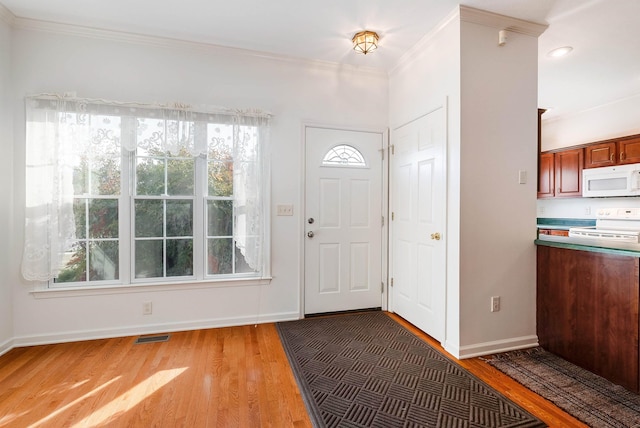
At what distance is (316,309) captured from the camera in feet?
10.8

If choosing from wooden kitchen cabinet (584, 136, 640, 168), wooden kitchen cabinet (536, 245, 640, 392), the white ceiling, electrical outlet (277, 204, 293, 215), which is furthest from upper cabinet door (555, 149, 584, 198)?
electrical outlet (277, 204, 293, 215)

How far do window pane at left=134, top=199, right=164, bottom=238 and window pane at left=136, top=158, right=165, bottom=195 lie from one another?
10cm

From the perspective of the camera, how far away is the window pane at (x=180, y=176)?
2926mm

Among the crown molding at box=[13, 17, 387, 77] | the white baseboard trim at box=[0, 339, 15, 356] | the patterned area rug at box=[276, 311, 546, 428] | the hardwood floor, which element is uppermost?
the crown molding at box=[13, 17, 387, 77]

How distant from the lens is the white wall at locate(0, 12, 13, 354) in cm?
245

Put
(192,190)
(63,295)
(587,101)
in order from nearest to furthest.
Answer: (63,295)
(192,190)
(587,101)

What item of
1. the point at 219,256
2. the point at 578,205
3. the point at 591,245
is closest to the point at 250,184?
the point at 219,256

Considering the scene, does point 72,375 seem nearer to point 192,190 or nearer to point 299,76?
point 192,190

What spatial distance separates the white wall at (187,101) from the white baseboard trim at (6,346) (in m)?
0.04

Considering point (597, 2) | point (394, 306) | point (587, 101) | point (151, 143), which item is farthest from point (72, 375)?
point (587, 101)

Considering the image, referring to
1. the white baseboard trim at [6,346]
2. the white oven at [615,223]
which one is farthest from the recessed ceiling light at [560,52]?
the white baseboard trim at [6,346]

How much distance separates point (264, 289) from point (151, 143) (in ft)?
5.93

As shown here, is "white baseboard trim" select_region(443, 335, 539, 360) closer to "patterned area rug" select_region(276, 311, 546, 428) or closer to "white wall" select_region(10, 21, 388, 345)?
"patterned area rug" select_region(276, 311, 546, 428)

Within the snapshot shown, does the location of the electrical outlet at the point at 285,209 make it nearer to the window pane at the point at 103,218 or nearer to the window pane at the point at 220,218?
the window pane at the point at 220,218
